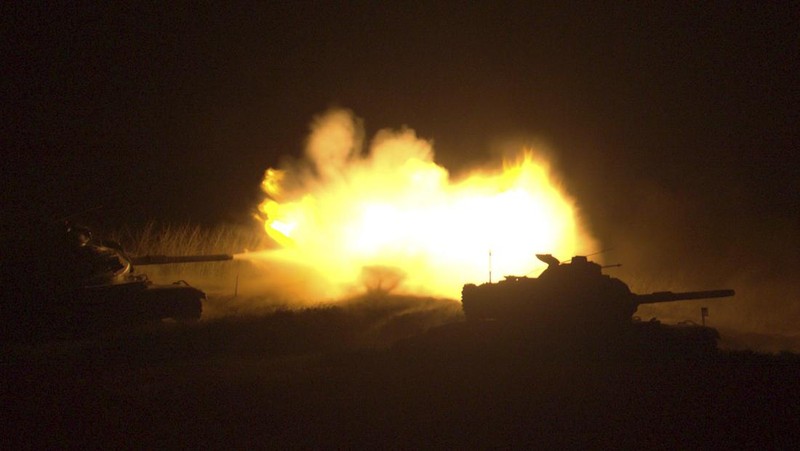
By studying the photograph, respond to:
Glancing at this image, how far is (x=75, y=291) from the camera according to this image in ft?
43.7

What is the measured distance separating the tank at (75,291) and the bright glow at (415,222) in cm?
651

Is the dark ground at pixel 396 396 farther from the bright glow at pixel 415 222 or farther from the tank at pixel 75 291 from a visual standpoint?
the bright glow at pixel 415 222

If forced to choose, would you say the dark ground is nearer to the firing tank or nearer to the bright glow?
the firing tank

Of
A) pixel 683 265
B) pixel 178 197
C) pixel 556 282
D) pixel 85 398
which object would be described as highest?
pixel 178 197

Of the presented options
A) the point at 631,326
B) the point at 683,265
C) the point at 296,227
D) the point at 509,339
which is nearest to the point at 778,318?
the point at 683,265

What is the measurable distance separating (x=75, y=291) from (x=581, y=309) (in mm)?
9851

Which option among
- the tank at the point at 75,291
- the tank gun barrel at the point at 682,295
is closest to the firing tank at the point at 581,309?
the tank gun barrel at the point at 682,295

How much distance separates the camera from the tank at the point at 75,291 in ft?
43.3

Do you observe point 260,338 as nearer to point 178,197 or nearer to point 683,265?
point 683,265

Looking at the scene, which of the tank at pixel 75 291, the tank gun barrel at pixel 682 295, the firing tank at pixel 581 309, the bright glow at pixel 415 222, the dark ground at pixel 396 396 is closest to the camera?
the dark ground at pixel 396 396

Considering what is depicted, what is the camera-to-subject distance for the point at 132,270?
1484cm

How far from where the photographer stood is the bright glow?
20.1m

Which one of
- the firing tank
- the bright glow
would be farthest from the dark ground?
the bright glow

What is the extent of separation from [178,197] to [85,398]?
36609mm
